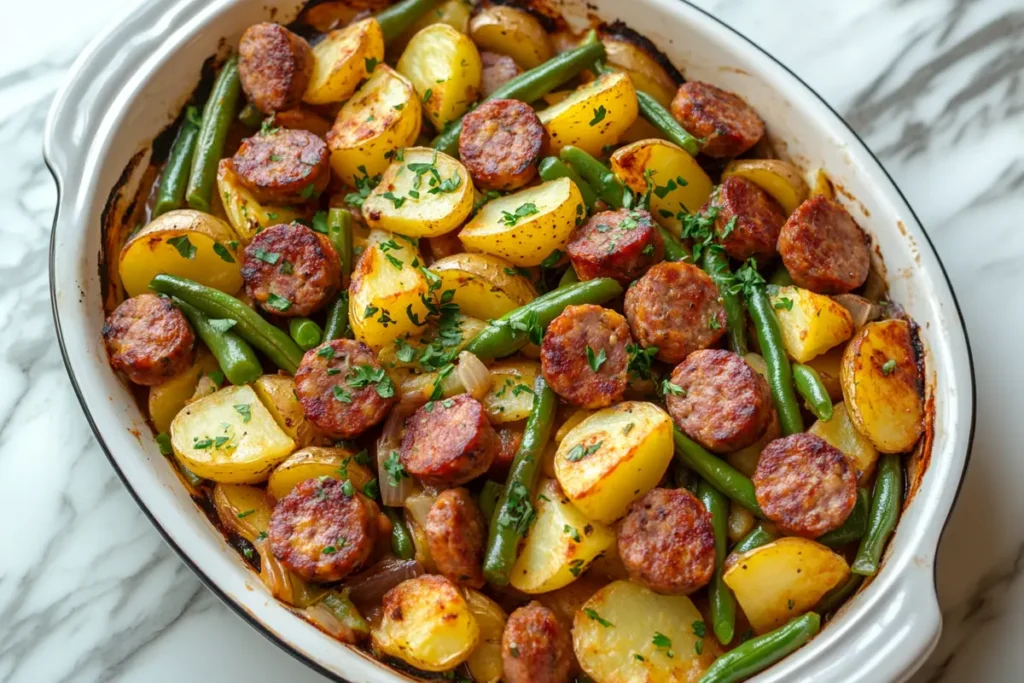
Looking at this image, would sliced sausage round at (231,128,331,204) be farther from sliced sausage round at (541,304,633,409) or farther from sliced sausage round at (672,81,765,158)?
sliced sausage round at (672,81,765,158)

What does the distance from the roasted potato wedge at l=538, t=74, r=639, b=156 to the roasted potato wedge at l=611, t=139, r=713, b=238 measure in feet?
0.36

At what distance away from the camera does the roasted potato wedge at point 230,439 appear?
2.93m

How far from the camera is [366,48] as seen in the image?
3.41 meters

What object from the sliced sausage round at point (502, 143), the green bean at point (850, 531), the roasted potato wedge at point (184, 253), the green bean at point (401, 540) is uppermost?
the sliced sausage round at point (502, 143)

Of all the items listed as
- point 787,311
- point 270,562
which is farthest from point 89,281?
point 787,311

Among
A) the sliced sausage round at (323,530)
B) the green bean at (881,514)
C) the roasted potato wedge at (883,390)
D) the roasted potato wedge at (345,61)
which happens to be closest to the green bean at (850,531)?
the green bean at (881,514)

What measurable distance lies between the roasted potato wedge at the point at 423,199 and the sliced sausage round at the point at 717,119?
80 cm

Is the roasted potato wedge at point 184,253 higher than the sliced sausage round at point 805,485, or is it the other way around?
the roasted potato wedge at point 184,253

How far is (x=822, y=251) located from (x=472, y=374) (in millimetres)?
1192

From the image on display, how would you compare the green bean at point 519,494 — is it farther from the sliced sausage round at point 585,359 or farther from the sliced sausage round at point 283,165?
the sliced sausage round at point 283,165

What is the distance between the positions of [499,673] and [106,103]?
2218mm

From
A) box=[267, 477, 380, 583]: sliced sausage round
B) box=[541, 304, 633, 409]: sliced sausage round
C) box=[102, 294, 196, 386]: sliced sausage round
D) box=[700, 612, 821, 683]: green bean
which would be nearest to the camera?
box=[700, 612, 821, 683]: green bean

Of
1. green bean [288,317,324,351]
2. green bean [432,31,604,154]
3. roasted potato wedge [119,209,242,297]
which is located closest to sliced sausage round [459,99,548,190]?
green bean [432,31,604,154]

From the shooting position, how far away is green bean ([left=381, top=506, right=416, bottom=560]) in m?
2.92
